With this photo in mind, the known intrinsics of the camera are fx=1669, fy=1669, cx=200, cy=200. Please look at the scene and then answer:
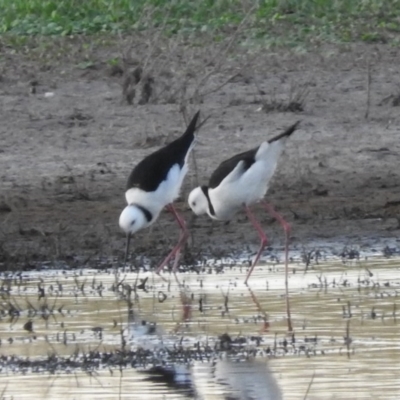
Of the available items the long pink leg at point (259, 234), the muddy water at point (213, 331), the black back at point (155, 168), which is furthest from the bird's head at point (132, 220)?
the long pink leg at point (259, 234)

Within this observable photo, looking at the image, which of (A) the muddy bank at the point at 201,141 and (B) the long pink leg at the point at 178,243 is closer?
(B) the long pink leg at the point at 178,243

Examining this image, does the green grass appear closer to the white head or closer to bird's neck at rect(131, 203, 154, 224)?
the white head

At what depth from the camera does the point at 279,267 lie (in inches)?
389

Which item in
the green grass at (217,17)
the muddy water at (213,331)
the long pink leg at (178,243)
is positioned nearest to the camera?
the muddy water at (213,331)

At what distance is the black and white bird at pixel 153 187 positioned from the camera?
10031mm

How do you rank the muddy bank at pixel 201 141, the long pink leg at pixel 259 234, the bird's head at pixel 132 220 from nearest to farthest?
the long pink leg at pixel 259 234 → the bird's head at pixel 132 220 → the muddy bank at pixel 201 141

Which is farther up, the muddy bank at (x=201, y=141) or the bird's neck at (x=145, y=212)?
the muddy bank at (x=201, y=141)

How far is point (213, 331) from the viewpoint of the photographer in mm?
7695

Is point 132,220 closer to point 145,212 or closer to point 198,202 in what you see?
point 145,212

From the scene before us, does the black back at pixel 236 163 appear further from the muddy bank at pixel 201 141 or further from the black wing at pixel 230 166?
the muddy bank at pixel 201 141

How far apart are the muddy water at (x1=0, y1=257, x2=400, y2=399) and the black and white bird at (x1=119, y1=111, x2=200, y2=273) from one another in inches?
20.1

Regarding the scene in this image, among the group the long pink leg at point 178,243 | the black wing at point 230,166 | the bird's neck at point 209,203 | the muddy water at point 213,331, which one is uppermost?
the black wing at point 230,166

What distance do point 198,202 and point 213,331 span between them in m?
2.88

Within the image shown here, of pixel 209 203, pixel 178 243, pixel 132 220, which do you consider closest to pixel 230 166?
pixel 209 203
